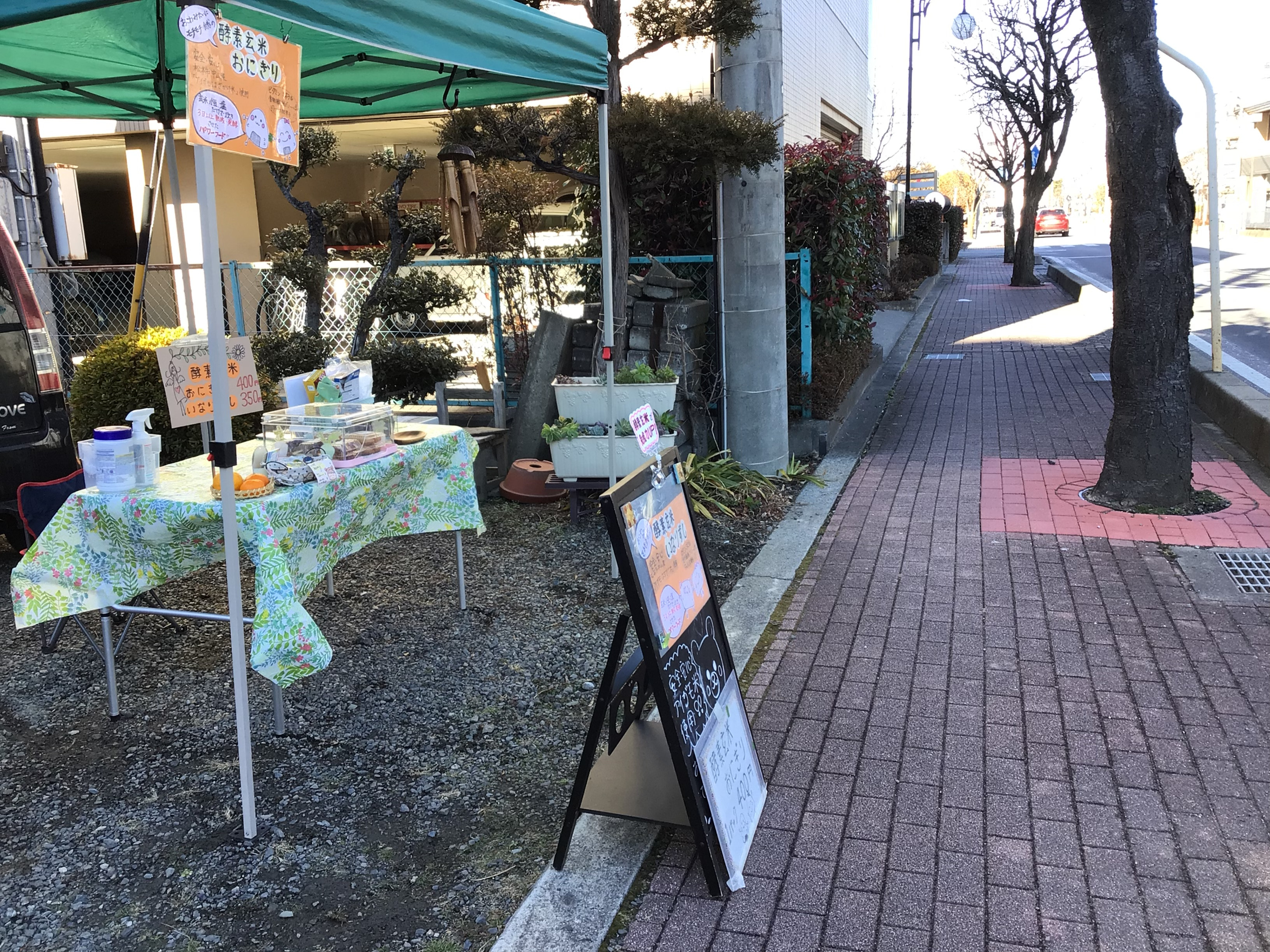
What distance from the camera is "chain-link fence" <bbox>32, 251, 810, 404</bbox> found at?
758 cm

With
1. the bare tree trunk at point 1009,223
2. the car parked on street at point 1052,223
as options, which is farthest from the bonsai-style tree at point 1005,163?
the car parked on street at point 1052,223

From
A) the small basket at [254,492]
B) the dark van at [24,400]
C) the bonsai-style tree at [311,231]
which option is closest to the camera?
the small basket at [254,492]

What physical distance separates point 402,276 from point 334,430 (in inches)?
151

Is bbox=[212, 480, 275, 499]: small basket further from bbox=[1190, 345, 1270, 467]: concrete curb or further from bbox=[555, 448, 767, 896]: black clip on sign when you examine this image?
bbox=[1190, 345, 1270, 467]: concrete curb

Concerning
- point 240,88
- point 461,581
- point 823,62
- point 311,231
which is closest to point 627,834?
point 461,581

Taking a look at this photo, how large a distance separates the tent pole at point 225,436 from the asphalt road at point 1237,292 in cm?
668

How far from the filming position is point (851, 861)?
2939 mm

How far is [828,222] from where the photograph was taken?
8727 millimetres

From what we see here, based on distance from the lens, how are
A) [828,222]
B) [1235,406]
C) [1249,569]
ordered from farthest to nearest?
[828,222] < [1235,406] < [1249,569]

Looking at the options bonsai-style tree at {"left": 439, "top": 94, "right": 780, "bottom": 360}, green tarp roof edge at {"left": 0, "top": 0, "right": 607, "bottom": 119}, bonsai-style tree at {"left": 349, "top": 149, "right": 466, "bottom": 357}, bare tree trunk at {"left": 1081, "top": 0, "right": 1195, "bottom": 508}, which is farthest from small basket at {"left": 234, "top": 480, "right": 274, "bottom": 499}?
bare tree trunk at {"left": 1081, "top": 0, "right": 1195, "bottom": 508}

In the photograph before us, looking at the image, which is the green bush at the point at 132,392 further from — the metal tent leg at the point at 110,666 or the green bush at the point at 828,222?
the green bush at the point at 828,222

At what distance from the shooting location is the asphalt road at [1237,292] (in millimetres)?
11961

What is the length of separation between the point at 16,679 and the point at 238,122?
287 cm

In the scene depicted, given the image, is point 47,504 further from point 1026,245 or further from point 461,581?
point 1026,245
